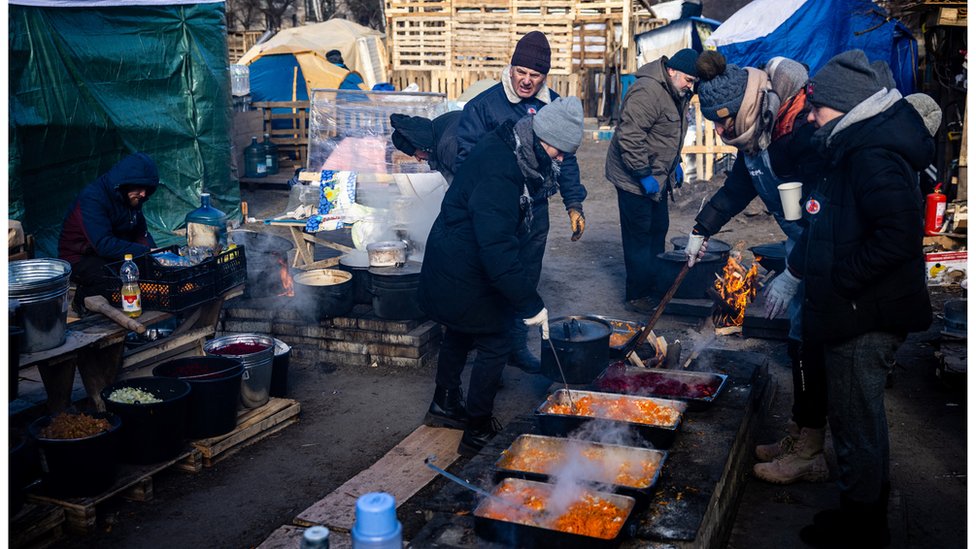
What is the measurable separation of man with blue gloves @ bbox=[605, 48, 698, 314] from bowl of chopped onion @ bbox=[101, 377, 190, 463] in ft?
15.5

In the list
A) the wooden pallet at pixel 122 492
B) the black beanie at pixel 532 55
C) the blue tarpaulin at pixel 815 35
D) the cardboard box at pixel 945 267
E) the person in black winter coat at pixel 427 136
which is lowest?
the wooden pallet at pixel 122 492

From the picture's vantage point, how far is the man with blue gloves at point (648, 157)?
8.03m

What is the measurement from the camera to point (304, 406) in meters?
6.49

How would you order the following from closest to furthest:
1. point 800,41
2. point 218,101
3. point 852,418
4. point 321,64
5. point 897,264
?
point 897,264 < point 852,418 < point 218,101 < point 800,41 < point 321,64

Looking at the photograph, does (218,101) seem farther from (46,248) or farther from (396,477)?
(396,477)

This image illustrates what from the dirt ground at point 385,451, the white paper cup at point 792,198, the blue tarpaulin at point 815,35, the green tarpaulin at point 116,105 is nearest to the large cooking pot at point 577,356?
the dirt ground at point 385,451

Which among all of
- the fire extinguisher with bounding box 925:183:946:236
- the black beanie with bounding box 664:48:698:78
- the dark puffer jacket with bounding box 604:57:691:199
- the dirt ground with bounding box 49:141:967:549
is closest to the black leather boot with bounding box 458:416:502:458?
the dirt ground with bounding box 49:141:967:549

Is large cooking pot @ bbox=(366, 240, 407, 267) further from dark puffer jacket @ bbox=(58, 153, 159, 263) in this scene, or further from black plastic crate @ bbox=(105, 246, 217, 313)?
dark puffer jacket @ bbox=(58, 153, 159, 263)

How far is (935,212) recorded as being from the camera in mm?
9523

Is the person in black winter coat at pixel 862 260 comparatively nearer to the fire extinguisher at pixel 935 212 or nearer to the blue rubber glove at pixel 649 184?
the blue rubber glove at pixel 649 184

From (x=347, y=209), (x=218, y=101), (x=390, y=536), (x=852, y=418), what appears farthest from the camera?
(x=218, y=101)

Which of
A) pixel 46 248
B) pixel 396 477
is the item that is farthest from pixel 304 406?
A: pixel 46 248

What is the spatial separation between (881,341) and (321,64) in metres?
19.2

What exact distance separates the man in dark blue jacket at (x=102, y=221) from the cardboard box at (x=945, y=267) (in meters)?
7.99
